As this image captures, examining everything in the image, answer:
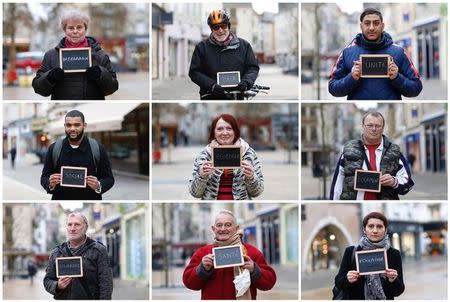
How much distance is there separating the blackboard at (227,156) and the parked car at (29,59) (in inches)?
68.2

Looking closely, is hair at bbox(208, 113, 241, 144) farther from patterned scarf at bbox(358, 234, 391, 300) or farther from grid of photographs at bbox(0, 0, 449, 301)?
patterned scarf at bbox(358, 234, 391, 300)

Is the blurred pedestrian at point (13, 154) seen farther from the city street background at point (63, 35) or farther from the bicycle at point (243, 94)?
the bicycle at point (243, 94)

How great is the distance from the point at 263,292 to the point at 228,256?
93 centimetres

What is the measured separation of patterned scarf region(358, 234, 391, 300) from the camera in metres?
5.54

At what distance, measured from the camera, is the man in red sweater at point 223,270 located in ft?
17.4

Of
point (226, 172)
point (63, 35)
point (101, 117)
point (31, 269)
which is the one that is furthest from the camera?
point (63, 35)

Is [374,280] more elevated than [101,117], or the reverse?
[101,117]

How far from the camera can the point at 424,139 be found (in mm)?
6703

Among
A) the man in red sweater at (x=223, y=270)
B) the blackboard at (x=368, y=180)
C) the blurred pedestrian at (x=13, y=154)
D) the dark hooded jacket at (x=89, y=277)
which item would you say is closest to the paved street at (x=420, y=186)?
the blackboard at (x=368, y=180)

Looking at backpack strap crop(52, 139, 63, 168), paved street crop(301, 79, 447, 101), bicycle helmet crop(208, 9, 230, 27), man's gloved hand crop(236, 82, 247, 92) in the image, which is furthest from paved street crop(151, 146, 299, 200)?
bicycle helmet crop(208, 9, 230, 27)

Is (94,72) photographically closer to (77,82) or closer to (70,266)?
(77,82)

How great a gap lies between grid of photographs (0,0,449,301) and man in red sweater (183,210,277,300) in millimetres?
10

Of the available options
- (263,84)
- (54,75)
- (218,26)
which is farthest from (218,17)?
(54,75)

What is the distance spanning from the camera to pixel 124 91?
623cm
